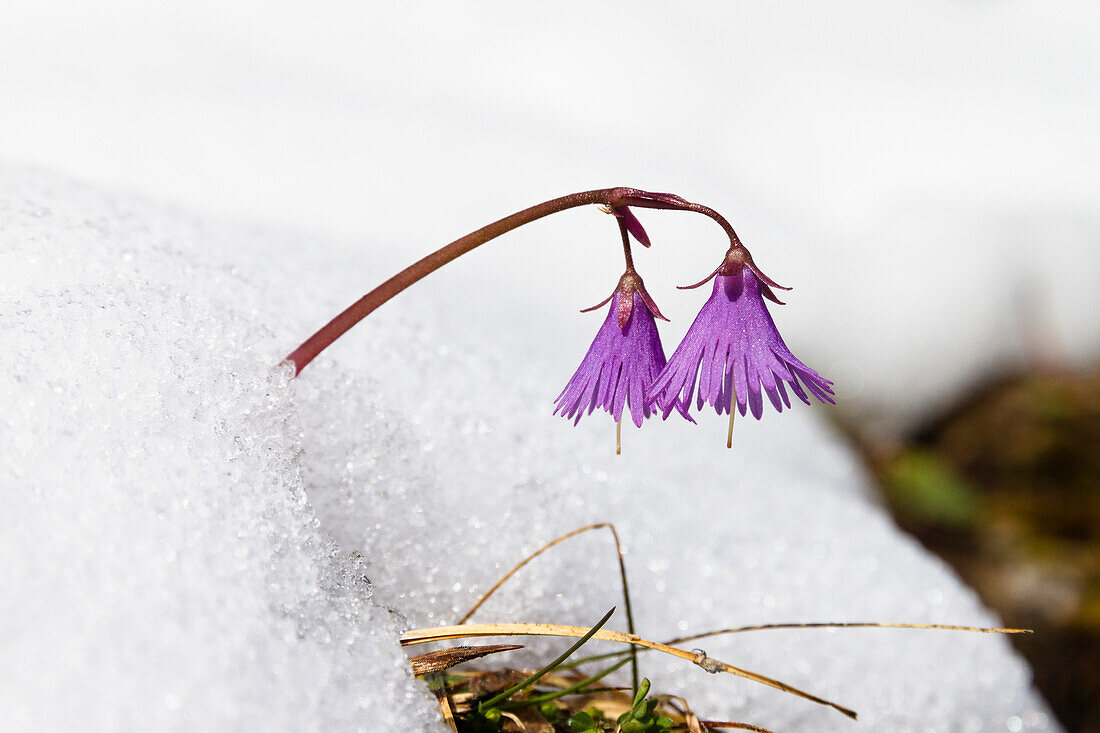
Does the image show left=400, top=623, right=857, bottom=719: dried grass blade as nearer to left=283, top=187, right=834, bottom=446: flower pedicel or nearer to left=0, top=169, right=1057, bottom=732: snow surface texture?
left=0, top=169, right=1057, bottom=732: snow surface texture

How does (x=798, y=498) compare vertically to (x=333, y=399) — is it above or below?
below

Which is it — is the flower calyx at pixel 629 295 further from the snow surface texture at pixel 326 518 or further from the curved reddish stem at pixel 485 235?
the snow surface texture at pixel 326 518

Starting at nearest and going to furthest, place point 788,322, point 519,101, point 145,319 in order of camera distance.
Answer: point 145,319, point 788,322, point 519,101

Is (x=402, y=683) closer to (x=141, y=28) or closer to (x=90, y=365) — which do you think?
(x=90, y=365)

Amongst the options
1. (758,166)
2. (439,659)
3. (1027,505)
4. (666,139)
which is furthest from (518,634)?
(758,166)

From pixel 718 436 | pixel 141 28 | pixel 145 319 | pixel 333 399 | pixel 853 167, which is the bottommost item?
pixel 718 436

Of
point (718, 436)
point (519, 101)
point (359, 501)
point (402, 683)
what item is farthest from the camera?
point (519, 101)

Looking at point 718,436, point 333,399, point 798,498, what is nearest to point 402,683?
point 333,399
